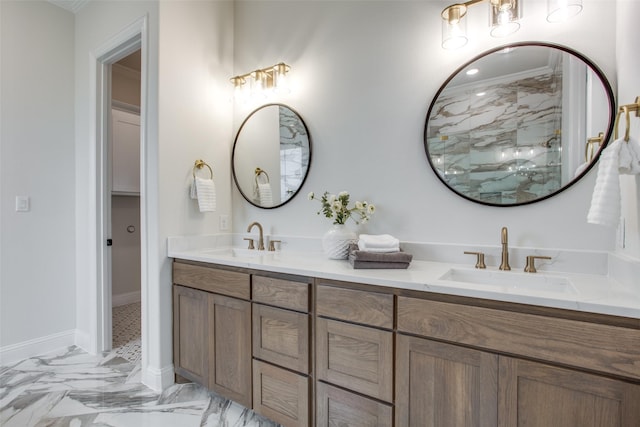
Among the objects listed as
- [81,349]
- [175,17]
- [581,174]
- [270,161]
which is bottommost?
[81,349]

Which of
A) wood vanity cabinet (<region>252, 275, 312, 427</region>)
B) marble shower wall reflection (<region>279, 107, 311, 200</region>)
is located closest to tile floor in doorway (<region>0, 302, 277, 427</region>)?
wood vanity cabinet (<region>252, 275, 312, 427</region>)

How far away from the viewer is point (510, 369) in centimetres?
104

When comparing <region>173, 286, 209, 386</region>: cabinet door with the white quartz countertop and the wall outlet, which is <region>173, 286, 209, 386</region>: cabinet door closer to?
the white quartz countertop

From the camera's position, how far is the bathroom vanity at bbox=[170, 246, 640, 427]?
94 centimetres

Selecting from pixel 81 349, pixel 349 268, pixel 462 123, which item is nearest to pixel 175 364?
pixel 81 349

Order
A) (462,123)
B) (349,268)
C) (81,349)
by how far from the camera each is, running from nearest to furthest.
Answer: (349,268)
(462,123)
(81,349)

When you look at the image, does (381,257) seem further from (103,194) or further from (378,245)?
(103,194)

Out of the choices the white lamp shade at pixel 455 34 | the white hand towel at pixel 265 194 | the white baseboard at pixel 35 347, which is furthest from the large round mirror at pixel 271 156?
the white baseboard at pixel 35 347

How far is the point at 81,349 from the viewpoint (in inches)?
102

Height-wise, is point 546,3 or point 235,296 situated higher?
point 546,3

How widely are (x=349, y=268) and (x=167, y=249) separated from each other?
121 centimetres

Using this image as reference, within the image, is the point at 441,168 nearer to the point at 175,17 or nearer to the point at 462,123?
the point at 462,123

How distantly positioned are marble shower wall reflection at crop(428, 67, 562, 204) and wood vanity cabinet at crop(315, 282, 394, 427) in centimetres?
80

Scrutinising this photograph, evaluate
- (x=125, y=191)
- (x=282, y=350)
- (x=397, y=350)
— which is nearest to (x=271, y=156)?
(x=282, y=350)
